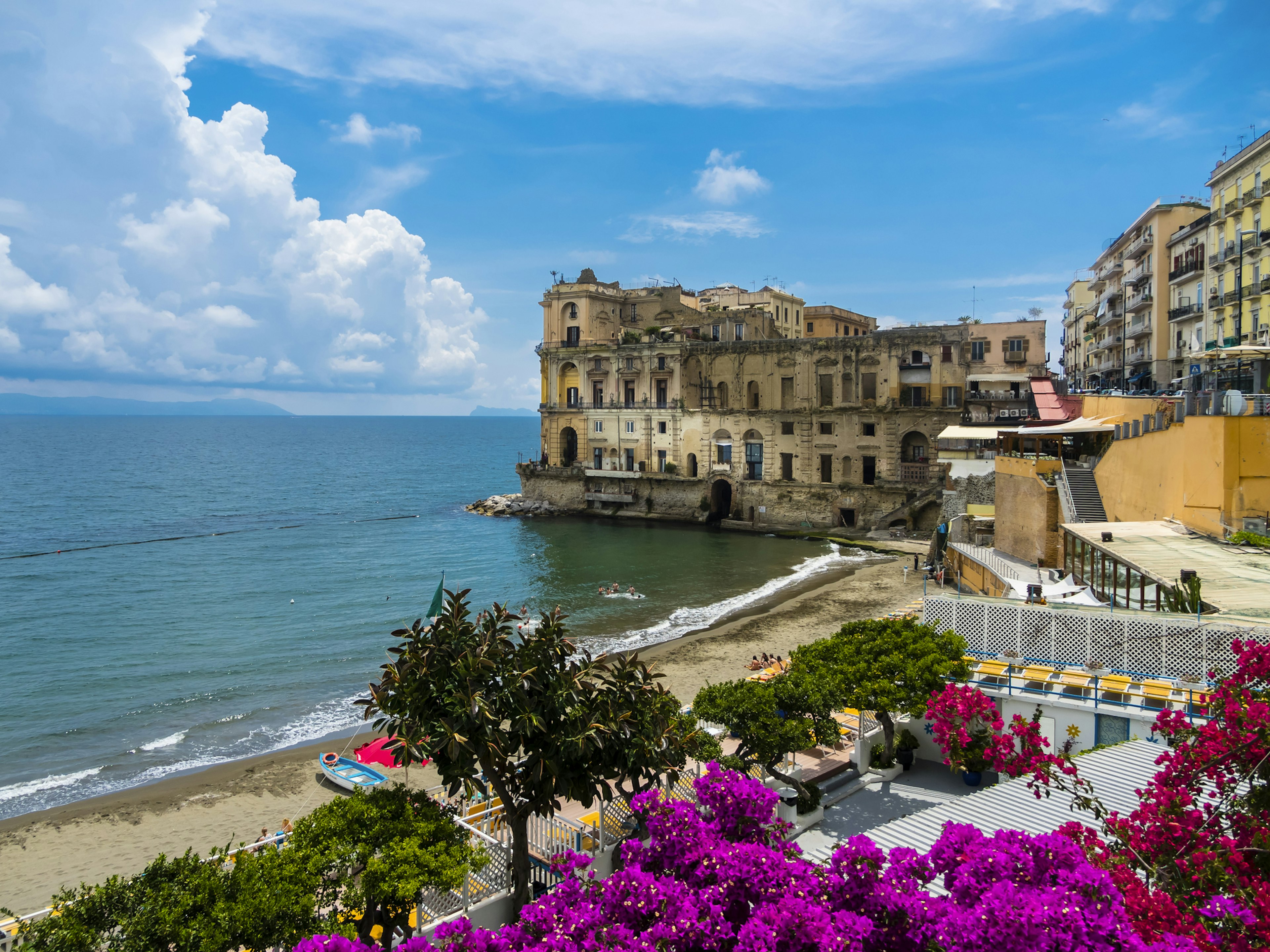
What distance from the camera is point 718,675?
93.6 feet

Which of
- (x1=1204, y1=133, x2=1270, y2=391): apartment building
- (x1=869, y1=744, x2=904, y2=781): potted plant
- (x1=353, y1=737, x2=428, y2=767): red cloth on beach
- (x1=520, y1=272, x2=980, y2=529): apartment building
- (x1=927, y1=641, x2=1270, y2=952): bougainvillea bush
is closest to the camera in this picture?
(x1=927, y1=641, x2=1270, y2=952): bougainvillea bush

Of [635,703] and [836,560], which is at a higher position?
[635,703]

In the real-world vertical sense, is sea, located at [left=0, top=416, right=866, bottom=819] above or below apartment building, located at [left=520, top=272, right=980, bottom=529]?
below

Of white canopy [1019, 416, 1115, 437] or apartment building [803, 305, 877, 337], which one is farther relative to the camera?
apartment building [803, 305, 877, 337]

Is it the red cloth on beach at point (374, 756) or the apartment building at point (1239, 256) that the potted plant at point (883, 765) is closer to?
the red cloth on beach at point (374, 756)

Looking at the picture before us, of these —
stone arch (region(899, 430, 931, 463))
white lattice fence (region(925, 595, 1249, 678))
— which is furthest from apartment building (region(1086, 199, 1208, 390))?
white lattice fence (region(925, 595, 1249, 678))

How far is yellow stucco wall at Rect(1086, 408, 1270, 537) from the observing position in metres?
20.0

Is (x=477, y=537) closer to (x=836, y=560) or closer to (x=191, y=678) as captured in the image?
(x=836, y=560)

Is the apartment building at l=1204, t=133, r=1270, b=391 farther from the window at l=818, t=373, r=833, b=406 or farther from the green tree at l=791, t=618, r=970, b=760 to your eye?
the green tree at l=791, t=618, r=970, b=760

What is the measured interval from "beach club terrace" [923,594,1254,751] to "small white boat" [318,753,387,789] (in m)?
14.8

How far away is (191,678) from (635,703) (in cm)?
2423

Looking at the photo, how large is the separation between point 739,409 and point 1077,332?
4115cm

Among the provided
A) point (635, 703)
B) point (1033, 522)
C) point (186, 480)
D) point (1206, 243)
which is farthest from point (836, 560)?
point (186, 480)

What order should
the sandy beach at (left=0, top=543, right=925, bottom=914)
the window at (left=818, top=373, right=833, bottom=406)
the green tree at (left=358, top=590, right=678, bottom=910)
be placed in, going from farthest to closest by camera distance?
the window at (left=818, top=373, right=833, bottom=406) < the sandy beach at (left=0, top=543, right=925, bottom=914) < the green tree at (left=358, top=590, right=678, bottom=910)
